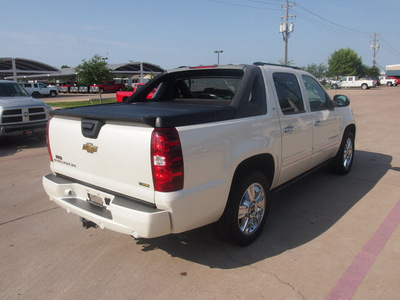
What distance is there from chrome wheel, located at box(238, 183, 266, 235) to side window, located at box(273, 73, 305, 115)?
103 cm

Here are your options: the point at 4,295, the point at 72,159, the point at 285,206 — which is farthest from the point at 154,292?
the point at 285,206

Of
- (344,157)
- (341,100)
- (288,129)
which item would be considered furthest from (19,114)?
(344,157)

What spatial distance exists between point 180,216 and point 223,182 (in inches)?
20.5

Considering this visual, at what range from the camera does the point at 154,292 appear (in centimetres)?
268

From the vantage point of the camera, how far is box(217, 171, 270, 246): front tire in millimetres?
3105

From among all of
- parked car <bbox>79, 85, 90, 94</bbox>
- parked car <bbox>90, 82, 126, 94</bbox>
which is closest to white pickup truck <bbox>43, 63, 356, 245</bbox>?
parked car <bbox>90, 82, 126, 94</bbox>

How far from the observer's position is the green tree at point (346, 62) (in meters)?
88.2

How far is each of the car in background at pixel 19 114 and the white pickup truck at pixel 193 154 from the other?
6.02 metres

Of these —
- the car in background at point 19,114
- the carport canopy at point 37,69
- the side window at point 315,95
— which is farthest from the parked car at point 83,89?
the side window at point 315,95

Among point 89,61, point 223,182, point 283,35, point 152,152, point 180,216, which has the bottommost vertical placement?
point 180,216

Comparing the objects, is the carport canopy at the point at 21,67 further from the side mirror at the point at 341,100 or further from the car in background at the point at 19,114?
the side mirror at the point at 341,100

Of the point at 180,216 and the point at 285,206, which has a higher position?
the point at 180,216

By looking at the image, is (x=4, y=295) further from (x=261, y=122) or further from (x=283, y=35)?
(x=283, y=35)

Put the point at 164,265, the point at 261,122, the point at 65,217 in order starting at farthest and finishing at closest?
the point at 65,217 → the point at 261,122 → the point at 164,265
